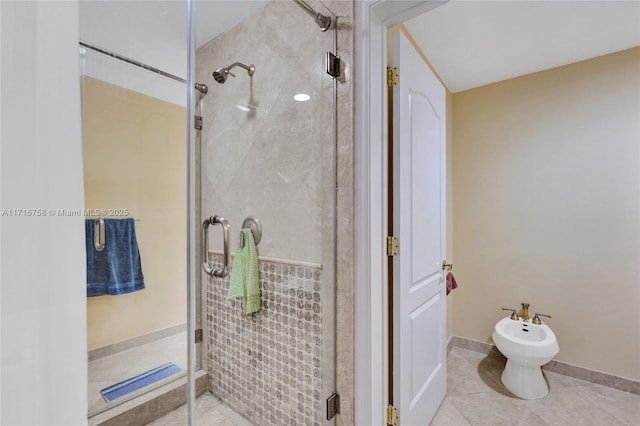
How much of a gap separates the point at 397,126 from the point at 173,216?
3.42 feet

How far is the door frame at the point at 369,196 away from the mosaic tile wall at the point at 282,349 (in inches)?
7.6

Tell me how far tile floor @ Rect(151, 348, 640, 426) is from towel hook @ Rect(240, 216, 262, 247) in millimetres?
1580

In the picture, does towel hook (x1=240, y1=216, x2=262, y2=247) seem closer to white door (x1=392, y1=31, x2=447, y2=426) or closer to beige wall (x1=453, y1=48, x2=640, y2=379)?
white door (x1=392, y1=31, x2=447, y2=426)

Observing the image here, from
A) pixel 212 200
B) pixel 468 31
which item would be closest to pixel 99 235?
pixel 212 200

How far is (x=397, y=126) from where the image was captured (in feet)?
4.69

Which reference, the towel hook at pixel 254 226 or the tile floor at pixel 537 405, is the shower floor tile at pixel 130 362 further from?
the tile floor at pixel 537 405

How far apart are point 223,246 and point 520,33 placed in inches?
89.9

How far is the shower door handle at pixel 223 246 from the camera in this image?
114cm

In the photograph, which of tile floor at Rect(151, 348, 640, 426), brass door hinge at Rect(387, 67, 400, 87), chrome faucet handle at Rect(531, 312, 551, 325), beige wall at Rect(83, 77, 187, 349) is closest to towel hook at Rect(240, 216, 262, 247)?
beige wall at Rect(83, 77, 187, 349)

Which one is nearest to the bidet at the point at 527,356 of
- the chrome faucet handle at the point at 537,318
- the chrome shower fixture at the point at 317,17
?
the chrome faucet handle at the point at 537,318

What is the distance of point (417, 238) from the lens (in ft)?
5.24

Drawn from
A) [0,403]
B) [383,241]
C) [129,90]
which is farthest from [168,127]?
[383,241]

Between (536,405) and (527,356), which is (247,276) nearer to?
(527,356)

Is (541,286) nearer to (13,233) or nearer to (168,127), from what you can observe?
(168,127)
